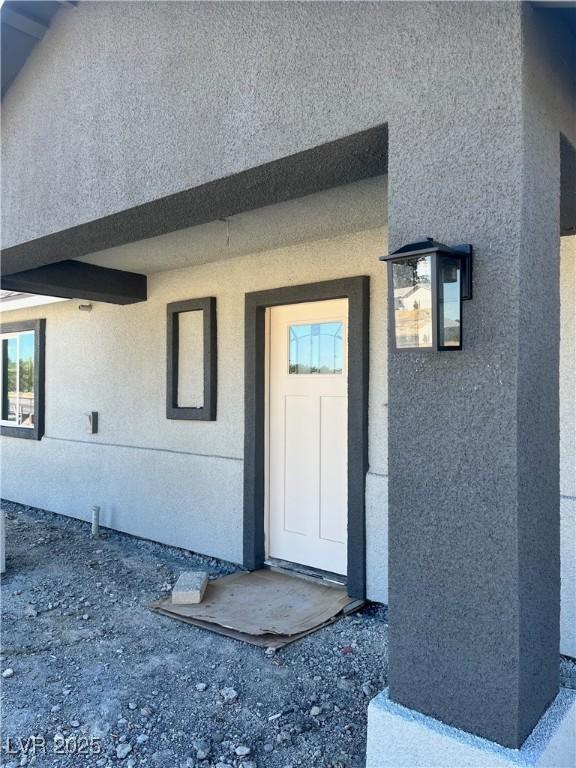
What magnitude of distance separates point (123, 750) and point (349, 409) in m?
2.77

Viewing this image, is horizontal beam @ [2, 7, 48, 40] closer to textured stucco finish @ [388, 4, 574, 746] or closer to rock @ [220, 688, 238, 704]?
textured stucco finish @ [388, 4, 574, 746]

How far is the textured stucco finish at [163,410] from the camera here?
4.52 meters

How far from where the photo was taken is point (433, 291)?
1942 millimetres

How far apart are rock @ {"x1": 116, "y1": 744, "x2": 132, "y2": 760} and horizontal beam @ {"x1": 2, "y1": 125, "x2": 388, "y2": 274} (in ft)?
9.30

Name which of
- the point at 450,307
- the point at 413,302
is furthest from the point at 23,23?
the point at 450,307

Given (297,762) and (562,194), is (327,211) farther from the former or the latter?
(297,762)

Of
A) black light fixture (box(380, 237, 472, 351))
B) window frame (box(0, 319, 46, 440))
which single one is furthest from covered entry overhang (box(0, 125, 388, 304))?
window frame (box(0, 319, 46, 440))

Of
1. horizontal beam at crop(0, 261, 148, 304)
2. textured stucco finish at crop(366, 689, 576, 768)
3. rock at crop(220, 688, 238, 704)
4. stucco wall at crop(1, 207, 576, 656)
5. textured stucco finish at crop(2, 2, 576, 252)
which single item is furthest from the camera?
horizontal beam at crop(0, 261, 148, 304)

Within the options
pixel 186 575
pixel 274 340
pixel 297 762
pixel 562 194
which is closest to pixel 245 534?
pixel 186 575

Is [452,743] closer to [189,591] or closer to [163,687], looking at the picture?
[163,687]

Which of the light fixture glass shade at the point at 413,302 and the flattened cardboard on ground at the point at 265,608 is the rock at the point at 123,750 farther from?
the light fixture glass shade at the point at 413,302

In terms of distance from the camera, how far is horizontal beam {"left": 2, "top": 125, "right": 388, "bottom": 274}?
252 cm

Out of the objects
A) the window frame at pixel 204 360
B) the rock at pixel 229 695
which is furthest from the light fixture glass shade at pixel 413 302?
the window frame at pixel 204 360

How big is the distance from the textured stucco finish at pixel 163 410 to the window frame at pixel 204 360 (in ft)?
0.27
